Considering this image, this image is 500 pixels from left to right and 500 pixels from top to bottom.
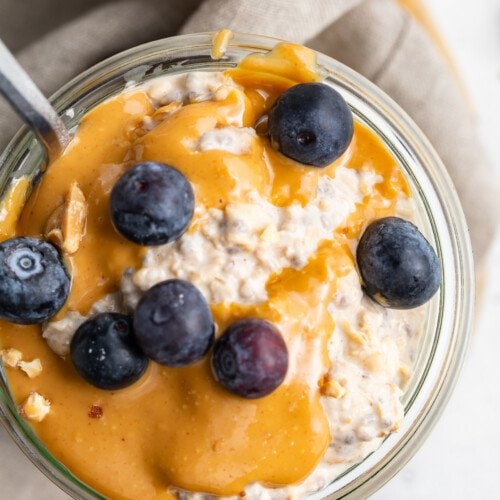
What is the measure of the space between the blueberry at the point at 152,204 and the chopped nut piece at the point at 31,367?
246mm

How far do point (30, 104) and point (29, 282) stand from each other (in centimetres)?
24

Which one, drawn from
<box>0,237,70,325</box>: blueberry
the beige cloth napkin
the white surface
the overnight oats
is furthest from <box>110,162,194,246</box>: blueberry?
the white surface

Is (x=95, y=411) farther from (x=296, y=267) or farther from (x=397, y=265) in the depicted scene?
(x=397, y=265)

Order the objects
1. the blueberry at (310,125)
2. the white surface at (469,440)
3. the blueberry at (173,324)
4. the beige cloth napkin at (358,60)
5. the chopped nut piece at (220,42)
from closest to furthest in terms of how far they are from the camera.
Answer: the blueberry at (173,324) → the blueberry at (310,125) → the chopped nut piece at (220,42) → the beige cloth napkin at (358,60) → the white surface at (469,440)

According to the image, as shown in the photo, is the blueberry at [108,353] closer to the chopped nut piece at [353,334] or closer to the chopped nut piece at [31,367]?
the chopped nut piece at [31,367]

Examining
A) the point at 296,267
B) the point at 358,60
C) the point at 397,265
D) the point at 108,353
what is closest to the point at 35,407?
the point at 108,353

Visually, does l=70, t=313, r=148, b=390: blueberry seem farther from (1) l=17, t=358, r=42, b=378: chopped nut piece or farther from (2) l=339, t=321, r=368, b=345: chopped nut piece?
(2) l=339, t=321, r=368, b=345: chopped nut piece

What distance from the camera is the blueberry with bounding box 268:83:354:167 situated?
927mm

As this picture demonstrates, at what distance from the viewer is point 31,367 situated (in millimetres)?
979

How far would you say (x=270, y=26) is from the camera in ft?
4.15

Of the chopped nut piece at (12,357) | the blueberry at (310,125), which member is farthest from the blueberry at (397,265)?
the chopped nut piece at (12,357)

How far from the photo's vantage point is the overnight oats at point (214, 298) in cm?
87

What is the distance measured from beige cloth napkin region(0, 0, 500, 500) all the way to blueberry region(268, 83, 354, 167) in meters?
0.37

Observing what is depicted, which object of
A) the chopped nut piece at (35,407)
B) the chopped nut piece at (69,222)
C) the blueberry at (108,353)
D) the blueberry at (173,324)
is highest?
the chopped nut piece at (69,222)
